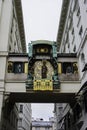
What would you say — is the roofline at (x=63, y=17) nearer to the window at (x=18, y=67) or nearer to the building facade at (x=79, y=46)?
the building facade at (x=79, y=46)

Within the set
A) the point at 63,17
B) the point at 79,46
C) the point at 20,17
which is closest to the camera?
the point at 79,46

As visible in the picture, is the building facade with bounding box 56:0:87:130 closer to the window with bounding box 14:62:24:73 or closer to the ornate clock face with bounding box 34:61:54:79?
the ornate clock face with bounding box 34:61:54:79

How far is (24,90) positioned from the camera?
30188 mm

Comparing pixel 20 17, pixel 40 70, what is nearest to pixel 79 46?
pixel 40 70

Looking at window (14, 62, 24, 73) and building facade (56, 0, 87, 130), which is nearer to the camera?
building facade (56, 0, 87, 130)

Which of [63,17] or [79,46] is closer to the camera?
[79,46]

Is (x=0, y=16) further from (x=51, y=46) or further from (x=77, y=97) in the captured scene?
(x=77, y=97)

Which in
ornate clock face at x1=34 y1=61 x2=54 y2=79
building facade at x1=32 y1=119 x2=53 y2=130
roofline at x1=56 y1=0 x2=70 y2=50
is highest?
roofline at x1=56 y1=0 x2=70 y2=50

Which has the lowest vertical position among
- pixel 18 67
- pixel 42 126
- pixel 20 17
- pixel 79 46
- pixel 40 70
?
pixel 42 126

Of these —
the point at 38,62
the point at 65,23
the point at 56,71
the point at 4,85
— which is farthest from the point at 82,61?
the point at 65,23

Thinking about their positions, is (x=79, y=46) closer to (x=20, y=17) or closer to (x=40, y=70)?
(x=40, y=70)

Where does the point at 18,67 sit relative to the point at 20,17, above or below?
below

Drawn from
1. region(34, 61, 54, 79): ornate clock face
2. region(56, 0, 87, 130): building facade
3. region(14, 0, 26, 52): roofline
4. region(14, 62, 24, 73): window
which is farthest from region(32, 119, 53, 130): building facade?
region(34, 61, 54, 79): ornate clock face

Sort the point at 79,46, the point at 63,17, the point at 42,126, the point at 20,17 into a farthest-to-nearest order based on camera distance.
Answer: the point at 42,126 < the point at 20,17 < the point at 63,17 < the point at 79,46
